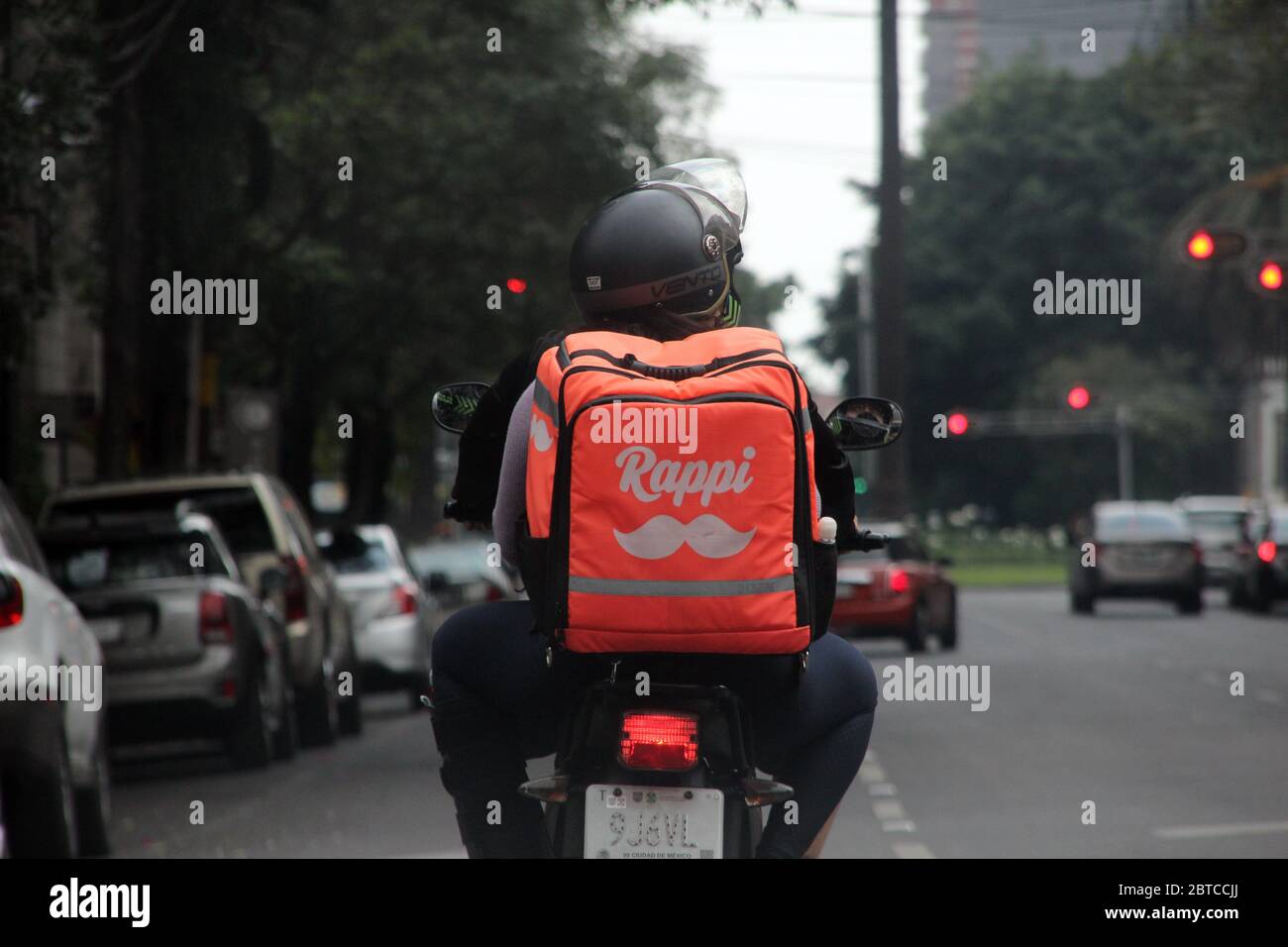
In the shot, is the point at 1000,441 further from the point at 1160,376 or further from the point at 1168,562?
the point at 1168,562

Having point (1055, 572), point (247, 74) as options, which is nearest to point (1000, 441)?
point (1055, 572)

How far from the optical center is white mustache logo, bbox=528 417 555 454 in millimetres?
4148

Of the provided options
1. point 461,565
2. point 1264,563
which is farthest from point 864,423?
point 1264,563

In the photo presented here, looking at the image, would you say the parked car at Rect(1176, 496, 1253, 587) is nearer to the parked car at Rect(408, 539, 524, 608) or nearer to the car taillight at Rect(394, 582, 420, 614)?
the parked car at Rect(408, 539, 524, 608)

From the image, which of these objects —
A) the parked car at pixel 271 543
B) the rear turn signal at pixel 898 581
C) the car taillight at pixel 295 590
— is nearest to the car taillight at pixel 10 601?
the parked car at pixel 271 543

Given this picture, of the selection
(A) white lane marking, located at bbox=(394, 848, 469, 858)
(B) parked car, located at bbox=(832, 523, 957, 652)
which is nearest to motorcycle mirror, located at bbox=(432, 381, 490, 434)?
(A) white lane marking, located at bbox=(394, 848, 469, 858)

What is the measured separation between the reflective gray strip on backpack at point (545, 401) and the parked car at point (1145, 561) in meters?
30.5

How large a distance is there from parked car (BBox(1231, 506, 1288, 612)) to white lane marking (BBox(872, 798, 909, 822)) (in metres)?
23.6

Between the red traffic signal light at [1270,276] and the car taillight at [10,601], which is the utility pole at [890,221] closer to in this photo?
the red traffic signal light at [1270,276]

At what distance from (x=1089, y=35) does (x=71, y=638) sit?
372 inches

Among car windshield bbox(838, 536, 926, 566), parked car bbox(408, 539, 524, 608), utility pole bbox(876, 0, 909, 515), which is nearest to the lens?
parked car bbox(408, 539, 524, 608)

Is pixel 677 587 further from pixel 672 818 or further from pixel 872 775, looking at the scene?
pixel 872 775

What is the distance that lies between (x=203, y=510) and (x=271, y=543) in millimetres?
674

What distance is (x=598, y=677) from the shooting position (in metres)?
4.26
